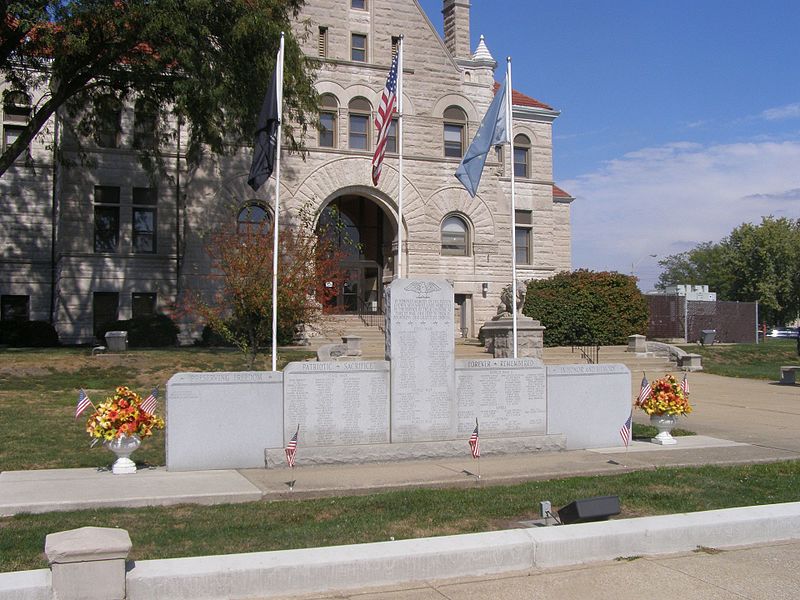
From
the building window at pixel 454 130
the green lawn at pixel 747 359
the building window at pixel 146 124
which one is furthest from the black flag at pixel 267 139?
the building window at pixel 454 130

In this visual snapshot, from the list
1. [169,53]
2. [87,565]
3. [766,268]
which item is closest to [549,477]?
[87,565]

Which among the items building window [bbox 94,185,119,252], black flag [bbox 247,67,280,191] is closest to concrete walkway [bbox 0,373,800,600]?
black flag [bbox 247,67,280,191]

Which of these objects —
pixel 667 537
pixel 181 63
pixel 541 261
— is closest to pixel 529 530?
pixel 667 537

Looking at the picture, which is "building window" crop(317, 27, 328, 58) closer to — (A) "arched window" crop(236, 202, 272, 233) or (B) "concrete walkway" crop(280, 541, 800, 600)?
(A) "arched window" crop(236, 202, 272, 233)

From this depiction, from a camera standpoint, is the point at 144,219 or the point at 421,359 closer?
the point at 421,359

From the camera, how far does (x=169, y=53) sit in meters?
23.1

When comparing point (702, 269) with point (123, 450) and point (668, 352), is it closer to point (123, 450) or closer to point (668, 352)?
point (668, 352)

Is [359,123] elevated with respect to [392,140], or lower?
elevated

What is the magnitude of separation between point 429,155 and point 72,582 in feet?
105

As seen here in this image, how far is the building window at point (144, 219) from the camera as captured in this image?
110ft

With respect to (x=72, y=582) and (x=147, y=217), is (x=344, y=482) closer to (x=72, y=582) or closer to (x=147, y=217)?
(x=72, y=582)

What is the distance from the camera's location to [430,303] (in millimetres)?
11789

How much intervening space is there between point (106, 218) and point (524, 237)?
2001cm

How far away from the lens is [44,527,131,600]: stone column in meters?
5.36
